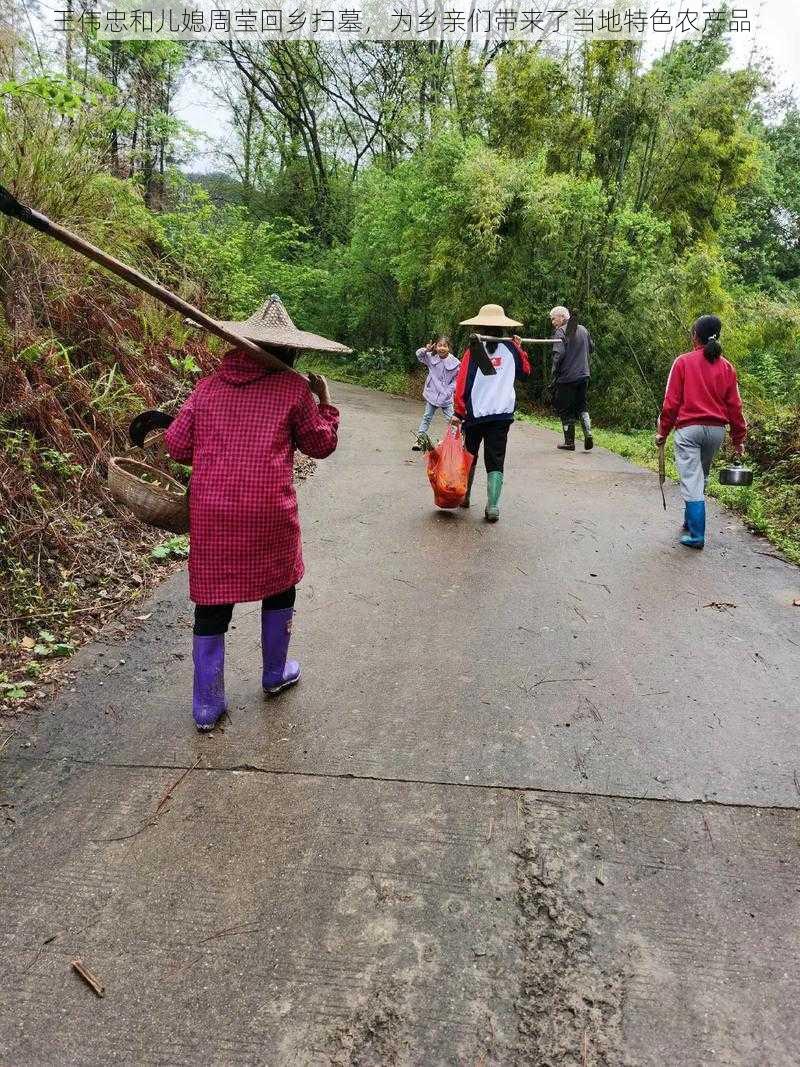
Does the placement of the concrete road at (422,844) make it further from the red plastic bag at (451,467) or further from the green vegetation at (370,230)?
the red plastic bag at (451,467)

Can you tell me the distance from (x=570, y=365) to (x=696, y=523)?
426 centimetres

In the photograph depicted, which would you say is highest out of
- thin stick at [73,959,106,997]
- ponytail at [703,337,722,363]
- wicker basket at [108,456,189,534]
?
ponytail at [703,337,722,363]

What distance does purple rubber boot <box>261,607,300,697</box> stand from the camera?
3291 mm

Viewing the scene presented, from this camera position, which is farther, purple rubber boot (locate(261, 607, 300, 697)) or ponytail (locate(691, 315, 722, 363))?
ponytail (locate(691, 315, 722, 363))

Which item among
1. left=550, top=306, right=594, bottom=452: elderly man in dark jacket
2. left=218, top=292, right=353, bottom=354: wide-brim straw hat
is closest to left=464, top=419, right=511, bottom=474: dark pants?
left=218, top=292, right=353, bottom=354: wide-brim straw hat

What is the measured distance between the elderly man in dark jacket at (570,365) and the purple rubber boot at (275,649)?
707 cm

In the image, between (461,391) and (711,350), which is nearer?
(711,350)

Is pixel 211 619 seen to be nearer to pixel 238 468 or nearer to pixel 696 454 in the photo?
pixel 238 468

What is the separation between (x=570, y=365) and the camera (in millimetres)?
9375

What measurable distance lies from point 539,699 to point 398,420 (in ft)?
30.4

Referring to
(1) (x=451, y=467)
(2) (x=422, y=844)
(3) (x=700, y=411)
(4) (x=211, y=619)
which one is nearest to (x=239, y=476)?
(4) (x=211, y=619)

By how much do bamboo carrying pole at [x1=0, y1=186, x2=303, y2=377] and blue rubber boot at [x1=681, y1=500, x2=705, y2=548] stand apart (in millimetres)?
3826

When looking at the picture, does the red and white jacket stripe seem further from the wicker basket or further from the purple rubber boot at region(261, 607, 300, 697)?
the wicker basket

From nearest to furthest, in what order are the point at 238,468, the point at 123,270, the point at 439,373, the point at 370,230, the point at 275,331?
the point at 123,270 < the point at 238,468 < the point at 275,331 < the point at 439,373 < the point at 370,230
